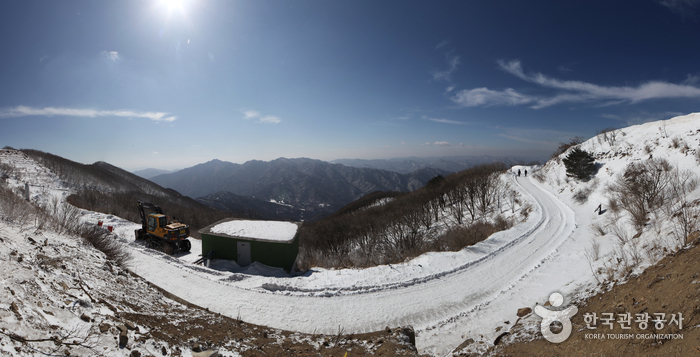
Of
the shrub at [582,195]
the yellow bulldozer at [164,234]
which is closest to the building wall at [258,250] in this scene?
the yellow bulldozer at [164,234]

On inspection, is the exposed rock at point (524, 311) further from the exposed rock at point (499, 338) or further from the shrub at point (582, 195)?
the shrub at point (582, 195)

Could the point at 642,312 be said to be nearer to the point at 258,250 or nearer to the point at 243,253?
the point at 258,250

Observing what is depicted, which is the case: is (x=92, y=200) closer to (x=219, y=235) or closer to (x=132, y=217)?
(x=132, y=217)

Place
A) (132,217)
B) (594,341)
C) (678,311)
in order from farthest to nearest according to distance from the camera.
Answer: (132,217)
(594,341)
(678,311)

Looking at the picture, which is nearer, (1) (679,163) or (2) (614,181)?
(1) (679,163)

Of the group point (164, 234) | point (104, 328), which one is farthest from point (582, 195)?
point (164, 234)

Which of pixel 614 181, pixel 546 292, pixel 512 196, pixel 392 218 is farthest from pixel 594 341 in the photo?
pixel 512 196
